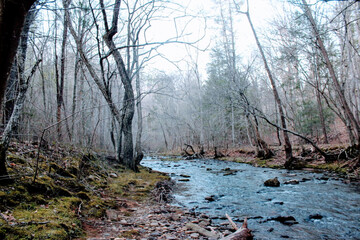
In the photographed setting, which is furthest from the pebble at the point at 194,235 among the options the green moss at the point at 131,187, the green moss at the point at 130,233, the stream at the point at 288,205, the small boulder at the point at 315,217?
the small boulder at the point at 315,217

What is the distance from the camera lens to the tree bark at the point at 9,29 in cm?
141

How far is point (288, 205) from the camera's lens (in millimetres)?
4863

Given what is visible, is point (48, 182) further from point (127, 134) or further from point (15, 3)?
point (127, 134)

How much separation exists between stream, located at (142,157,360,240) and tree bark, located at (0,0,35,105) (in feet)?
11.5

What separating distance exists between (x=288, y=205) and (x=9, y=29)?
552cm

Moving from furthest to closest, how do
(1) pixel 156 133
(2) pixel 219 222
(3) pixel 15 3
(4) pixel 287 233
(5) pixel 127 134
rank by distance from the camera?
(1) pixel 156 133 → (5) pixel 127 134 → (2) pixel 219 222 → (4) pixel 287 233 → (3) pixel 15 3

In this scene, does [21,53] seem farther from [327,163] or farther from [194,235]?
[327,163]

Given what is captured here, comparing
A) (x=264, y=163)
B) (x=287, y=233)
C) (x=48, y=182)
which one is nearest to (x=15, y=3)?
(x=48, y=182)

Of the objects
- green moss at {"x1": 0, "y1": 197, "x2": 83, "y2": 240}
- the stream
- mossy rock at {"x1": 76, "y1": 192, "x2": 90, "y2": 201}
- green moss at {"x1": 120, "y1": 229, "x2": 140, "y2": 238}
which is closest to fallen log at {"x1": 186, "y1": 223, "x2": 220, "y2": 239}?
the stream

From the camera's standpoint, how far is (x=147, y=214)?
13.1ft

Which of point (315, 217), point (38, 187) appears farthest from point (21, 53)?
point (315, 217)

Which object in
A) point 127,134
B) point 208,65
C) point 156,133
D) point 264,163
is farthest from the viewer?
point 156,133

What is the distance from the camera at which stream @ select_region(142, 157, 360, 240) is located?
3479 millimetres

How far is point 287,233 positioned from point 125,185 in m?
4.08
